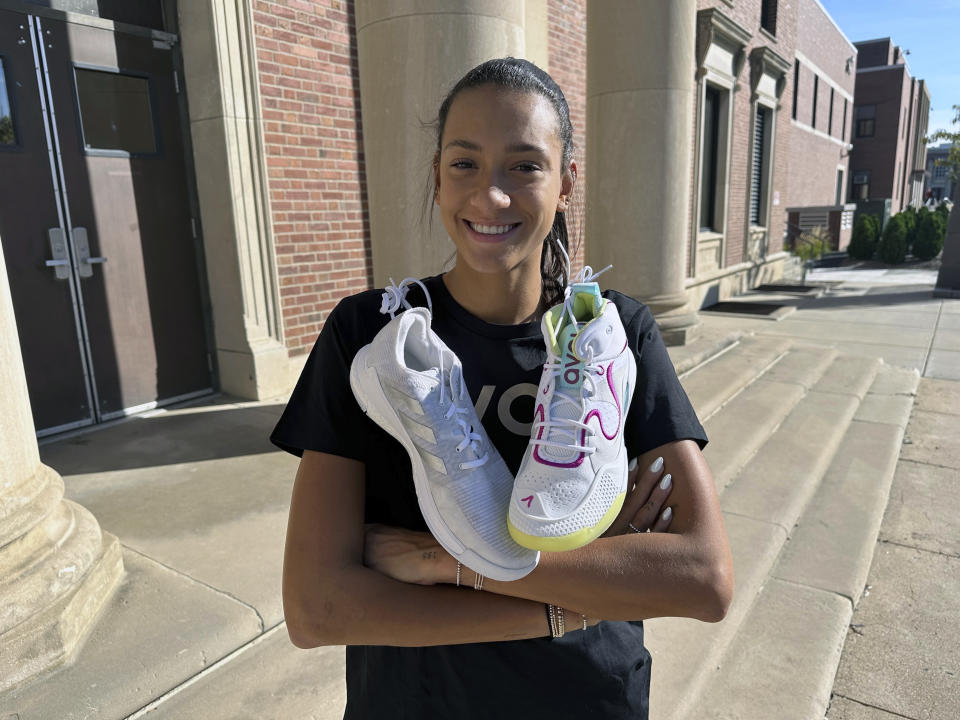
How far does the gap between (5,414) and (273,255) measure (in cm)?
309

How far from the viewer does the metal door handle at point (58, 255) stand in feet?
14.3

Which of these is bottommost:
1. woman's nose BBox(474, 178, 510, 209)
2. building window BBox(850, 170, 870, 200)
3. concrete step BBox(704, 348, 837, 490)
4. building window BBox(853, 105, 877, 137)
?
concrete step BBox(704, 348, 837, 490)

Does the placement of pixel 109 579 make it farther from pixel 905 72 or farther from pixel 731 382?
pixel 905 72

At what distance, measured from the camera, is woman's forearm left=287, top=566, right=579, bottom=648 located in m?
1.09

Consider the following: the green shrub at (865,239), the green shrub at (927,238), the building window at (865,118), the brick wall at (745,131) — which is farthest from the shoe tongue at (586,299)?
the building window at (865,118)

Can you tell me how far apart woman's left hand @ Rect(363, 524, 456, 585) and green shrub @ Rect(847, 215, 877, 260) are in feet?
89.0

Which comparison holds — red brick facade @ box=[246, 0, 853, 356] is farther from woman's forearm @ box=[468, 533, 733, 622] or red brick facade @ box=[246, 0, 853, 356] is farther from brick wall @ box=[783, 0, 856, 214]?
brick wall @ box=[783, 0, 856, 214]

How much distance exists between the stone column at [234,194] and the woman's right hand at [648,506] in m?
4.41

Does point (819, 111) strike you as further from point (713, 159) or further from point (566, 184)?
point (566, 184)

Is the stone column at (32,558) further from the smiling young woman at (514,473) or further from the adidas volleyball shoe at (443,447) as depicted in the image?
the adidas volleyball shoe at (443,447)

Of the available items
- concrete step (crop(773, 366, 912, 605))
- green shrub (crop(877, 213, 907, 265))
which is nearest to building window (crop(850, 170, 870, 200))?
green shrub (crop(877, 213, 907, 265))

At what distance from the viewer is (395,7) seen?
2828 mm

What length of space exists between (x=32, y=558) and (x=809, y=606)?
326 centimetres

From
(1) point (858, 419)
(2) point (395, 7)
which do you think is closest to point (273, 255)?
(2) point (395, 7)
